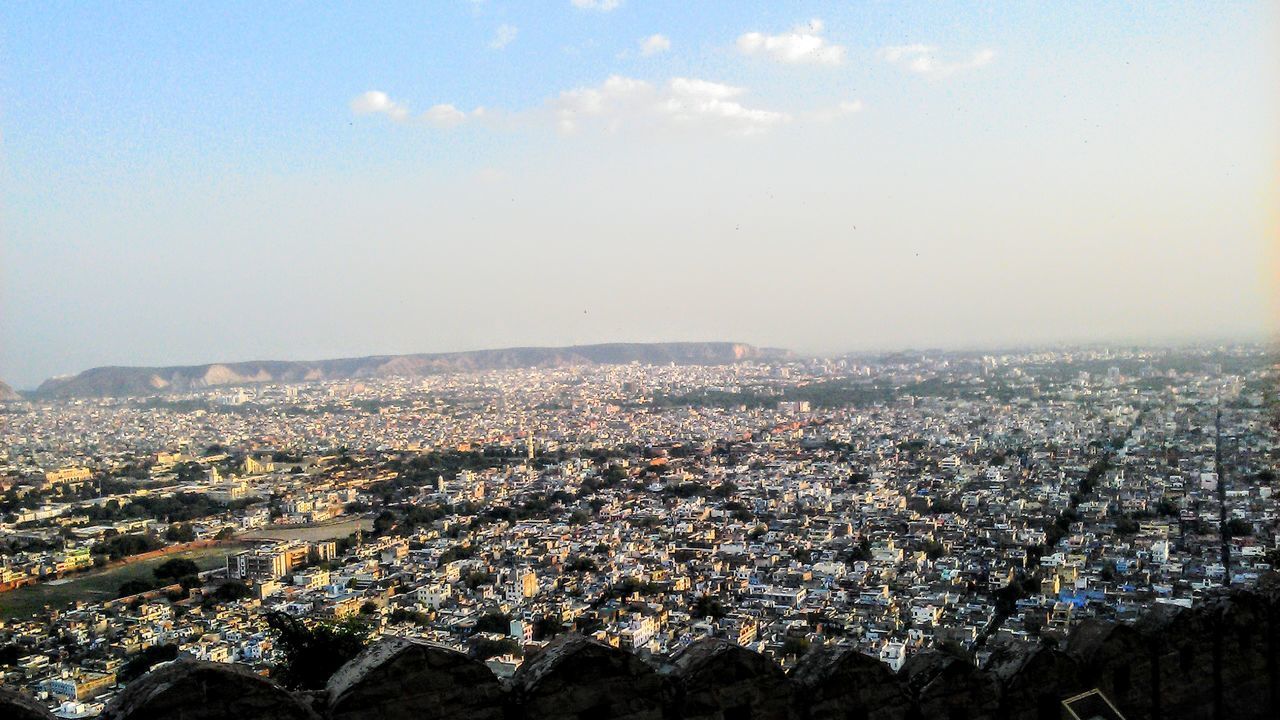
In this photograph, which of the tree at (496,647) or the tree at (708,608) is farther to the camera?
the tree at (708,608)

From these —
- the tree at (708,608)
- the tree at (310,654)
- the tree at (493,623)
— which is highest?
the tree at (310,654)

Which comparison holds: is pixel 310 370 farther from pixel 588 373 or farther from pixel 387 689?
pixel 387 689

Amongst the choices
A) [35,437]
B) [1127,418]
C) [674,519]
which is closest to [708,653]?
[674,519]

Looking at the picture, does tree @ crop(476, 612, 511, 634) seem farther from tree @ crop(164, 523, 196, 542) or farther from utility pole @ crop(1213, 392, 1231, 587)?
tree @ crop(164, 523, 196, 542)

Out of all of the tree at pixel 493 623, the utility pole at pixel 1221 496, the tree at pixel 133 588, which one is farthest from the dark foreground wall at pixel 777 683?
the tree at pixel 133 588

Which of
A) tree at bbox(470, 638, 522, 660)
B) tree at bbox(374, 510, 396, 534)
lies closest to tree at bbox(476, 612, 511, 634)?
tree at bbox(470, 638, 522, 660)

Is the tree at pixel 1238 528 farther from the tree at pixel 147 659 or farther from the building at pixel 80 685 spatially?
the building at pixel 80 685
